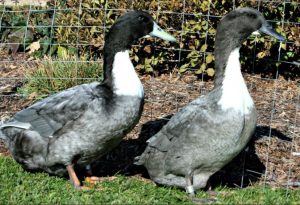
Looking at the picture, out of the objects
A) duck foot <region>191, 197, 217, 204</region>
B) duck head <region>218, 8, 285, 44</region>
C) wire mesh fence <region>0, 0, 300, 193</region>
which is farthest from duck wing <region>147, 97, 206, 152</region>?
wire mesh fence <region>0, 0, 300, 193</region>

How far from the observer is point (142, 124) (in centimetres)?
758

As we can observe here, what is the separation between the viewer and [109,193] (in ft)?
19.8

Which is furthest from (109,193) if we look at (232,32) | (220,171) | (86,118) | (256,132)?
(256,132)

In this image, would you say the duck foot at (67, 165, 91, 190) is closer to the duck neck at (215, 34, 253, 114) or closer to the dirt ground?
the dirt ground

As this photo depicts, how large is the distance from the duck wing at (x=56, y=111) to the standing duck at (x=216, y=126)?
2.45 feet

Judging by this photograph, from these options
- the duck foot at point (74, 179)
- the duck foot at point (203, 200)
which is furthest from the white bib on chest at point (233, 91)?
the duck foot at point (74, 179)

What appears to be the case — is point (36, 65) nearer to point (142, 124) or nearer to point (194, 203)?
point (142, 124)

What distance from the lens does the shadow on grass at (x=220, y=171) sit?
22.2 ft

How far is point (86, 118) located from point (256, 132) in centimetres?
217

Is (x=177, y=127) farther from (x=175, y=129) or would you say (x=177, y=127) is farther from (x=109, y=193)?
(x=109, y=193)

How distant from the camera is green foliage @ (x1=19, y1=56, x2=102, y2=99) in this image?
812cm

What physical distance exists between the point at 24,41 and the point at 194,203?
14.0 feet

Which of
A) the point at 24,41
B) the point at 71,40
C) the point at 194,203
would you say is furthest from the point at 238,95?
the point at 24,41

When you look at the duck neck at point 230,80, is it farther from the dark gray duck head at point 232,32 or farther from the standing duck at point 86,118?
the standing duck at point 86,118
